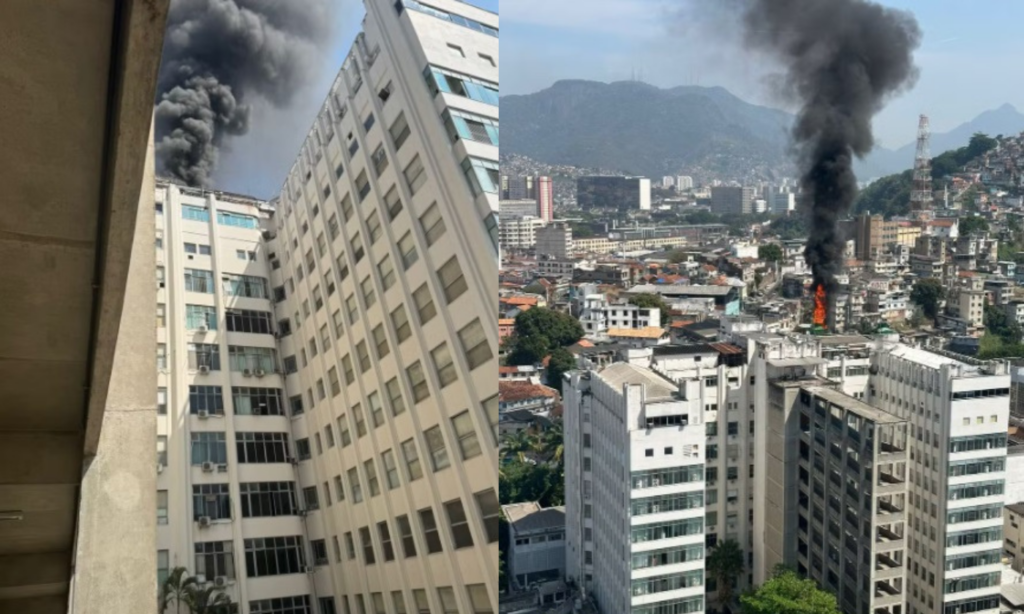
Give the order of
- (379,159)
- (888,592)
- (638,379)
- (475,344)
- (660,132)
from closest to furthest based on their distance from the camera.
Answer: (475,344) → (379,159) → (638,379) → (888,592) → (660,132)

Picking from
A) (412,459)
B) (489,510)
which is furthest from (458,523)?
(412,459)

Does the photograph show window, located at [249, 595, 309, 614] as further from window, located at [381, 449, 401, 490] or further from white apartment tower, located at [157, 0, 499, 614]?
window, located at [381, 449, 401, 490]

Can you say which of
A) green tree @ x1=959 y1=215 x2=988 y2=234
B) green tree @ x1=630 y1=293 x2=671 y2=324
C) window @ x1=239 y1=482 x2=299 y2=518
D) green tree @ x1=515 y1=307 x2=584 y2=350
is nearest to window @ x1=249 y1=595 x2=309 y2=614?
window @ x1=239 y1=482 x2=299 y2=518

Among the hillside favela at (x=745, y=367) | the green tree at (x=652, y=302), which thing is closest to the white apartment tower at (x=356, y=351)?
the hillside favela at (x=745, y=367)

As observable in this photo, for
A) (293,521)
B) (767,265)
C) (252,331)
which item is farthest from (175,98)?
(767,265)

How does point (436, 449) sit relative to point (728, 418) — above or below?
above

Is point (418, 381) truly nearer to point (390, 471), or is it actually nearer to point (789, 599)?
point (390, 471)

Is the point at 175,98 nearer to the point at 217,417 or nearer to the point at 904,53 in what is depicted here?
the point at 217,417
